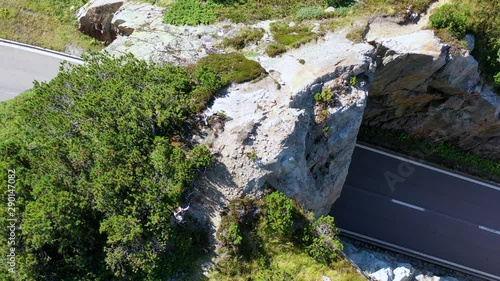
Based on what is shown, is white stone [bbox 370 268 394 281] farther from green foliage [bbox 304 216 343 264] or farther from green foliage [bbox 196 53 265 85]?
green foliage [bbox 196 53 265 85]

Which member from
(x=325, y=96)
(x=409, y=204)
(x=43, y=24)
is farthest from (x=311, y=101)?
(x=43, y=24)

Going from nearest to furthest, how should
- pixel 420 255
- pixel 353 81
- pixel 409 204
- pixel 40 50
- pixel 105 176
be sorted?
pixel 105 176
pixel 353 81
pixel 420 255
pixel 409 204
pixel 40 50

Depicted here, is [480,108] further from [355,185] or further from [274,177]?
[274,177]

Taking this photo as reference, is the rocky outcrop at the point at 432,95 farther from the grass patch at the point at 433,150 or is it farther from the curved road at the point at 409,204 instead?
the curved road at the point at 409,204

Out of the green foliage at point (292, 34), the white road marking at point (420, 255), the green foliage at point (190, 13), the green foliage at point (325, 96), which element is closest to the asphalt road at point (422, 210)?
the white road marking at point (420, 255)

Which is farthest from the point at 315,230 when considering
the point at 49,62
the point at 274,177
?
the point at 49,62

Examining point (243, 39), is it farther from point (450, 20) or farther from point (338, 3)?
point (450, 20)
